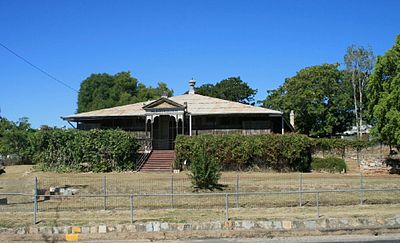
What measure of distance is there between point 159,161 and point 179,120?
4667 mm

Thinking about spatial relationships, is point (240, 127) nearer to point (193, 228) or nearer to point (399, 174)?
point (399, 174)

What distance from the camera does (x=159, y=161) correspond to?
110 ft

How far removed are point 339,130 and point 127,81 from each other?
42606 mm

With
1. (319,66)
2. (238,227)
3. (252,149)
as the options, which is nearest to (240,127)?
(252,149)

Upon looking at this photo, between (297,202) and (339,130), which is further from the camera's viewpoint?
(339,130)

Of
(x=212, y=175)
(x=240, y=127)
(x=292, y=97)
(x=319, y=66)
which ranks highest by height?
(x=319, y=66)

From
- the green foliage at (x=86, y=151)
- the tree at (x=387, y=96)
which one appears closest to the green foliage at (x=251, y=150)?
the green foliage at (x=86, y=151)

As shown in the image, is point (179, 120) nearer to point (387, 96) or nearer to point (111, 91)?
point (387, 96)

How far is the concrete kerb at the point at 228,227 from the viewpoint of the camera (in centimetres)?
1348

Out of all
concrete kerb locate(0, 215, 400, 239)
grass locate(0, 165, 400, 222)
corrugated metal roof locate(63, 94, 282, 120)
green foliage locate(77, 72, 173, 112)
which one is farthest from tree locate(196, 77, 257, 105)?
concrete kerb locate(0, 215, 400, 239)

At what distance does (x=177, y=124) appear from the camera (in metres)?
36.3

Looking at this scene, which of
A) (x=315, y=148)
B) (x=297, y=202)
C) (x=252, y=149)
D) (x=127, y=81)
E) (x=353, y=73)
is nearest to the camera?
(x=297, y=202)

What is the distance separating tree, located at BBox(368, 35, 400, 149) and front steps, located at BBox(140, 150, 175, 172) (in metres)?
15.7

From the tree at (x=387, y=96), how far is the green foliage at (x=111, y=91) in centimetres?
4727
